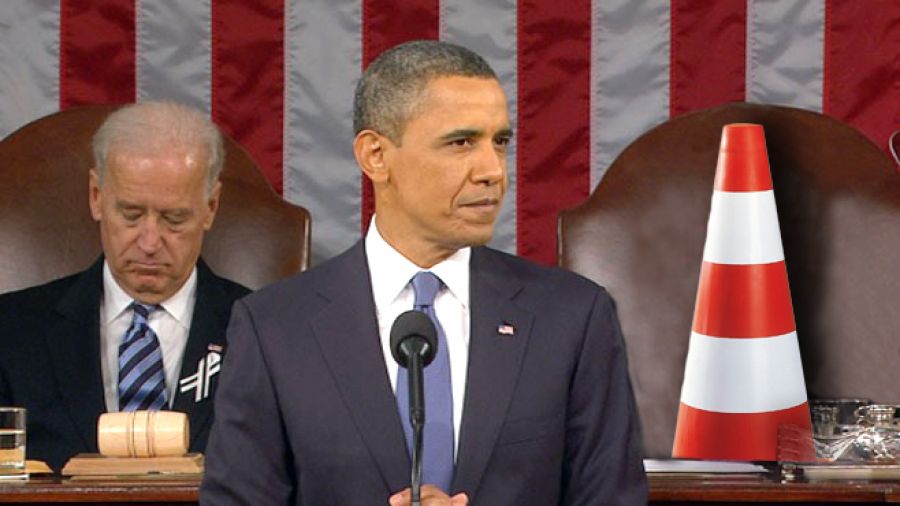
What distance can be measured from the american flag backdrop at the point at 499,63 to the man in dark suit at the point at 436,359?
1.83 m

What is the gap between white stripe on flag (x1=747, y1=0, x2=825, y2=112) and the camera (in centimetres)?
474

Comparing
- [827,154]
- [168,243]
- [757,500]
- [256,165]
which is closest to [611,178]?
[827,154]

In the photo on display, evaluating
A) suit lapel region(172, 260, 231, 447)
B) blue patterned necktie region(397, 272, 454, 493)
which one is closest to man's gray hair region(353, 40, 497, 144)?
blue patterned necktie region(397, 272, 454, 493)

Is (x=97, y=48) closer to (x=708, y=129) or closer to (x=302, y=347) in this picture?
(x=708, y=129)

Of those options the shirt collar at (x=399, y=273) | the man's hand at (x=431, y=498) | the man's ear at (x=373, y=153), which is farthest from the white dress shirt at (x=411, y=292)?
the man's hand at (x=431, y=498)

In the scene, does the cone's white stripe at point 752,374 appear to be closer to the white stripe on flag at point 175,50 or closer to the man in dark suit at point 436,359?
the man in dark suit at point 436,359

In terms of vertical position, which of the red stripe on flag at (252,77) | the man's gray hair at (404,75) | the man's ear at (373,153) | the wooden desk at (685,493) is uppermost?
the red stripe on flag at (252,77)

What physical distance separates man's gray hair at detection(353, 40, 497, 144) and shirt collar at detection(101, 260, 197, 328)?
1.14 metres

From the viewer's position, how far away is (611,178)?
177 inches

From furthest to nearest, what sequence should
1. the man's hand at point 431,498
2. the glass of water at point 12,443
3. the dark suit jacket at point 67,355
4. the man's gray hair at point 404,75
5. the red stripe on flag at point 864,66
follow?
the red stripe on flag at point 864,66 → the dark suit jacket at point 67,355 → the glass of water at point 12,443 → the man's gray hair at point 404,75 → the man's hand at point 431,498

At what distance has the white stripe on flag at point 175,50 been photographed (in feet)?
15.6

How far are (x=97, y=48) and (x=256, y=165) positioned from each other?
60 centimetres

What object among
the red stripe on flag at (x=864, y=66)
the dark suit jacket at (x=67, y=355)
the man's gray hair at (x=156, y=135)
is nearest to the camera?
the dark suit jacket at (x=67, y=355)

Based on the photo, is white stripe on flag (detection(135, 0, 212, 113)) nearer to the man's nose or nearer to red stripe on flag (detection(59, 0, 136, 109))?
red stripe on flag (detection(59, 0, 136, 109))
